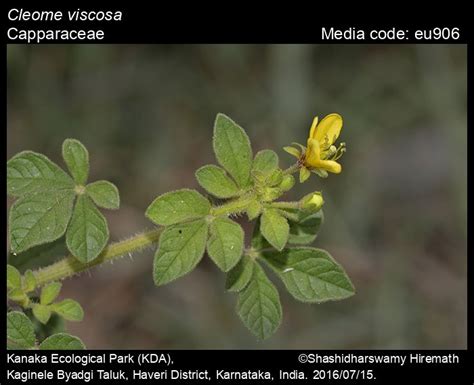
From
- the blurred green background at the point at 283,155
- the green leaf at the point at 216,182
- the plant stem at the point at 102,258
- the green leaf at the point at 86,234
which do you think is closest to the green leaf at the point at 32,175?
the green leaf at the point at 86,234

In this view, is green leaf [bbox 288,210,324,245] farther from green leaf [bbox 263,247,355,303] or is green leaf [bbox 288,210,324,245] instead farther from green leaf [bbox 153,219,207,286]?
green leaf [bbox 153,219,207,286]

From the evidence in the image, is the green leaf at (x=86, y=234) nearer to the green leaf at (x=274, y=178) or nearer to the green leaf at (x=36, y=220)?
the green leaf at (x=36, y=220)

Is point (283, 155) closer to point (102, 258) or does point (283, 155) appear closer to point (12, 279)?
point (102, 258)

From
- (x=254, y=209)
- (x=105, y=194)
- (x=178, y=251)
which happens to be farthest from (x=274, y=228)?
(x=105, y=194)

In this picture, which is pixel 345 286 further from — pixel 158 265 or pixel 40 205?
pixel 40 205
